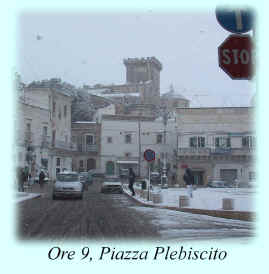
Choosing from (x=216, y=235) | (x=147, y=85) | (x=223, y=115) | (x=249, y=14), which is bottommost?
(x=216, y=235)

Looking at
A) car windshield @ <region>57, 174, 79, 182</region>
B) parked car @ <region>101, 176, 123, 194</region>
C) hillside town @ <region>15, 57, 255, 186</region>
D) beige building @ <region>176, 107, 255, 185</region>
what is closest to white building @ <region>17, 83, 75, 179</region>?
hillside town @ <region>15, 57, 255, 186</region>

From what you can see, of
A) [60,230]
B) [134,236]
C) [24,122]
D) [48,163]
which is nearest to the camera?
[134,236]

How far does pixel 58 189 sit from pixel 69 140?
34474 mm

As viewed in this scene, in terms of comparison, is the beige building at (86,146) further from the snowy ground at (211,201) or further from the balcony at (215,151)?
the snowy ground at (211,201)

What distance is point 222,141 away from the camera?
5141 centimetres

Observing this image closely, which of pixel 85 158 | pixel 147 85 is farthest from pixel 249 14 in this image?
pixel 147 85

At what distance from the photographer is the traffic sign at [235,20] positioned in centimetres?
732

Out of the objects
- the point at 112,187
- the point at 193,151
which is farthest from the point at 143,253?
the point at 193,151

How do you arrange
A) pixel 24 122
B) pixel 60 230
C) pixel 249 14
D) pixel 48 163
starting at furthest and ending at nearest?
pixel 48 163 → pixel 24 122 → pixel 60 230 → pixel 249 14

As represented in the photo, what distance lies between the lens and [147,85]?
99.7 m

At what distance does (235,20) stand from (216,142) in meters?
45.1

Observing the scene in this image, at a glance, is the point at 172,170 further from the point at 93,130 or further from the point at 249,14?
the point at 249,14

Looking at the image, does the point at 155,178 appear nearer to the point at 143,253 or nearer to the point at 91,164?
the point at 91,164

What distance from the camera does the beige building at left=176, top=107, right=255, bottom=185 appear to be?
167ft
